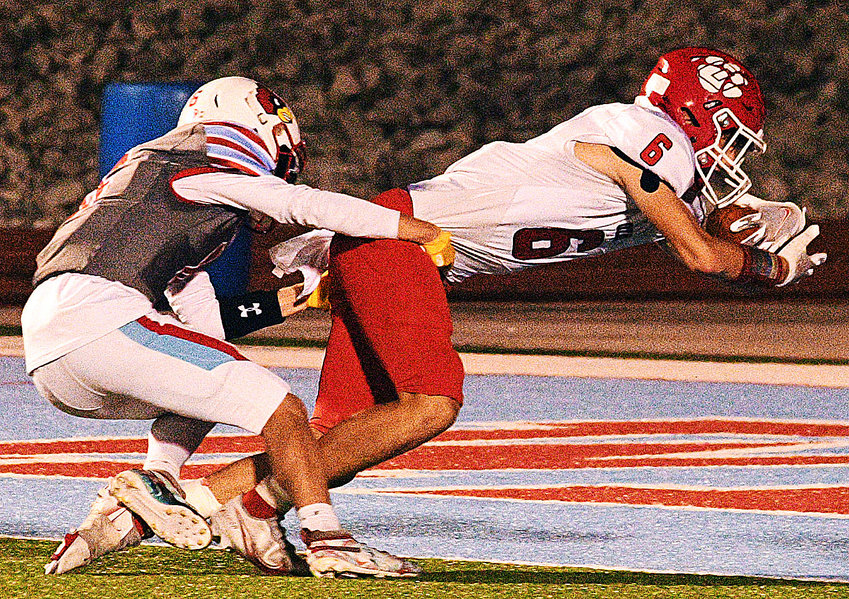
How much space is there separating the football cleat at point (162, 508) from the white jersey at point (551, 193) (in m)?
1.00

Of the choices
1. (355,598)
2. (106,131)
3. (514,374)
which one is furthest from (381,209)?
(106,131)

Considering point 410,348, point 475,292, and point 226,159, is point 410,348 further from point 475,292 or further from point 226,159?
point 475,292

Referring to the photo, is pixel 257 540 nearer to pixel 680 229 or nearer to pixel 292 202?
pixel 292 202

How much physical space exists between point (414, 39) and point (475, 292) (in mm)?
4456

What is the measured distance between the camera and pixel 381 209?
441cm

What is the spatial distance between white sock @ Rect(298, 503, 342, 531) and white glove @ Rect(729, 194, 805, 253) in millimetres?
1580

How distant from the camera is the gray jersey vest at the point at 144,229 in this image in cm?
443

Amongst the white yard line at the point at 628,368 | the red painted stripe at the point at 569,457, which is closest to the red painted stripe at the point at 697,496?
the red painted stripe at the point at 569,457

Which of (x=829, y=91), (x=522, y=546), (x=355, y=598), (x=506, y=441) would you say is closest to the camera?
(x=355, y=598)

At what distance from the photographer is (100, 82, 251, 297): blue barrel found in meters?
11.5

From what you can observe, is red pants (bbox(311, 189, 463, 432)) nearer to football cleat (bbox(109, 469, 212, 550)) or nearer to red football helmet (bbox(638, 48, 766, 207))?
football cleat (bbox(109, 469, 212, 550))

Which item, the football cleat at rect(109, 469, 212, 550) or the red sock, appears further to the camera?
the red sock

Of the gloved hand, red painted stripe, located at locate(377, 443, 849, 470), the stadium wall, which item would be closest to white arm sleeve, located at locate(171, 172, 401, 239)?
the gloved hand

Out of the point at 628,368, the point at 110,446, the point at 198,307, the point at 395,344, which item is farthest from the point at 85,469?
the point at 628,368
